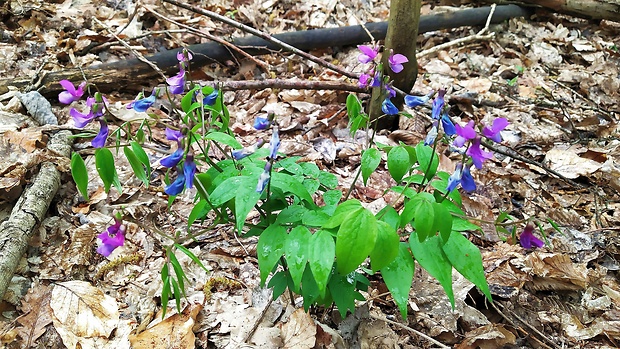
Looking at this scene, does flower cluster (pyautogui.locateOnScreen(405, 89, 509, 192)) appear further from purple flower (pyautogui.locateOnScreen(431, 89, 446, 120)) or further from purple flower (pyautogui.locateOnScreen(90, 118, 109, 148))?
purple flower (pyautogui.locateOnScreen(90, 118, 109, 148))

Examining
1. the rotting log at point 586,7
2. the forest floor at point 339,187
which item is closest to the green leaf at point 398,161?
the forest floor at point 339,187

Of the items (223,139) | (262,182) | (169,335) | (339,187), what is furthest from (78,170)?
(339,187)

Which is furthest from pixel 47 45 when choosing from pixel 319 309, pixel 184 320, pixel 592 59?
pixel 592 59

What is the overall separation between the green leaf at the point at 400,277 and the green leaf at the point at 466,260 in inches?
4.9

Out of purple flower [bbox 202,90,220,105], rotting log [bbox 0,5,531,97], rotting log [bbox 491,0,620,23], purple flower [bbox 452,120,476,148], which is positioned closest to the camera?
purple flower [bbox 452,120,476,148]

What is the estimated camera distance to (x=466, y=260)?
1395 millimetres

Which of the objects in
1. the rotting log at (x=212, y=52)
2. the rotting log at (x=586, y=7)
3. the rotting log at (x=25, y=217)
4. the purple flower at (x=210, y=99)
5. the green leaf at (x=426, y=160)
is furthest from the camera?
the rotting log at (x=586, y=7)

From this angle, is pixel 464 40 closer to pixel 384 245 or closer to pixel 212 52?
pixel 212 52

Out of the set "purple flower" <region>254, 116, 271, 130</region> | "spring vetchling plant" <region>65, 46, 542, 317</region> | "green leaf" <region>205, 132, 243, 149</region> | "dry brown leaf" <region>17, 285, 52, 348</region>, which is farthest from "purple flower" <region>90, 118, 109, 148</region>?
"dry brown leaf" <region>17, 285, 52, 348</region>

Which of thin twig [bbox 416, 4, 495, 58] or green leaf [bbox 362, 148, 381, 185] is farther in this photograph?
thin twig [bbox 416, 4, 495, 58]

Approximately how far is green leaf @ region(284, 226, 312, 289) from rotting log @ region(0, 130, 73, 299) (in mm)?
1545

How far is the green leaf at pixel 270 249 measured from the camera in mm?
1372

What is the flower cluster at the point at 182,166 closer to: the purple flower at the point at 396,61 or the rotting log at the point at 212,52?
the purple flower at the point at 396,61

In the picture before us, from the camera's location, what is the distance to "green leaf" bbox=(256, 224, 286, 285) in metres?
1.37
